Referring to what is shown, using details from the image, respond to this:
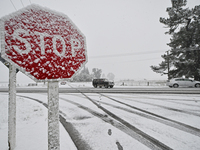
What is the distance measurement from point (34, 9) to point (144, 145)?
297cm

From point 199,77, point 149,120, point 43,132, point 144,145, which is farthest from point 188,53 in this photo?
point 43,132

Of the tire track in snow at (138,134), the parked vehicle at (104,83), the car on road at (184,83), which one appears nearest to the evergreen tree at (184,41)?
the car on road at (184,83)

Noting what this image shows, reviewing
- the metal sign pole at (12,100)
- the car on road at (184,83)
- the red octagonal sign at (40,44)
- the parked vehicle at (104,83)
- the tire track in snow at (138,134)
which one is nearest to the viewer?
the red octagonal sign at (40,44)

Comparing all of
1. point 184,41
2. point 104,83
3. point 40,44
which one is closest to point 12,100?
point 40,44

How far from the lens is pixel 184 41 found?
60.0 ft

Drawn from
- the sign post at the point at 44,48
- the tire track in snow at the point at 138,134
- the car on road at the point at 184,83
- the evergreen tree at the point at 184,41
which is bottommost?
the tire track in snow at the point at 138,134

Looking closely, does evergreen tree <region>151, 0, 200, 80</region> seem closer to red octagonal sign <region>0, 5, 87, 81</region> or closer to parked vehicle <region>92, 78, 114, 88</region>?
parked vehicle <region>92, 78, 114, 88</region>

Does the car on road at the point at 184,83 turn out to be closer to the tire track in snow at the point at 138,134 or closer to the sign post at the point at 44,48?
the tire track in snow at the point at 138,134

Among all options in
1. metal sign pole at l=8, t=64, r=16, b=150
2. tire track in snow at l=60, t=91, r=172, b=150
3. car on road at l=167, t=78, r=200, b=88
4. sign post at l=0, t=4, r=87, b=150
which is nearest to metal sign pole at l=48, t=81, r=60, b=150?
sign post at l=0, t=4, r=87, b=150

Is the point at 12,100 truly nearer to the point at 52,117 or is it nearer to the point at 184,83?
the point at 52,117

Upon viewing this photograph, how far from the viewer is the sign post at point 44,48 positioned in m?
0.74

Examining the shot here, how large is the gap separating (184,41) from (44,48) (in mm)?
23945

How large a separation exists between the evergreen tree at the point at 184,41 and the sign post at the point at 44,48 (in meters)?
21.4

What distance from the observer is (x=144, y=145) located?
2.30m
